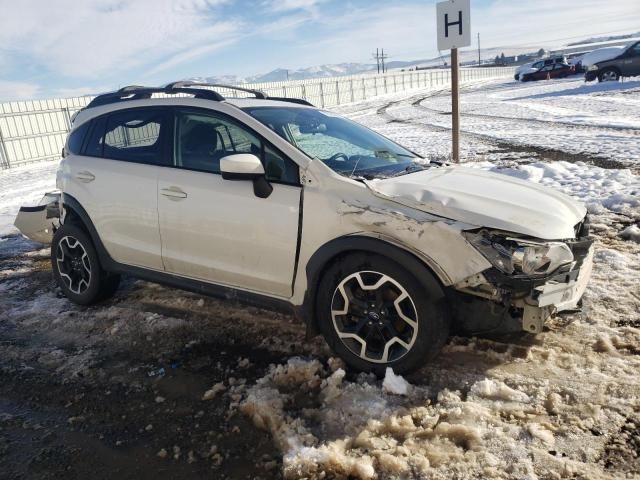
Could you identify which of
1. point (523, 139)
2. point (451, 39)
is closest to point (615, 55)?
point (523, 139)

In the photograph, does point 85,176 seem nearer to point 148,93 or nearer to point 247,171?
point 148,93

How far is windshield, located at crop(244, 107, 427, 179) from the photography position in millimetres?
3582

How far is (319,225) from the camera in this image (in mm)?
3234

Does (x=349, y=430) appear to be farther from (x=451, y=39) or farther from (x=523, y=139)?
(x=523, y=139)

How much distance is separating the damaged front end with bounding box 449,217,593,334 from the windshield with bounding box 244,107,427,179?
98cm

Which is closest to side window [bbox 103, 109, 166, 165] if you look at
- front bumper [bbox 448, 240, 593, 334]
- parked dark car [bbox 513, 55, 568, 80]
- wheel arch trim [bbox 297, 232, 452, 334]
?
wheel arch trim [bbox 297, 232, 452, 334]

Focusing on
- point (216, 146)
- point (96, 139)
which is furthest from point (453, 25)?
point (96, 139)

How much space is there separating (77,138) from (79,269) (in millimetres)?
1185

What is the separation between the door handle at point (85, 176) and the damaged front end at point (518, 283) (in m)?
3.17

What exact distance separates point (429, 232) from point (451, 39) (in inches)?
230

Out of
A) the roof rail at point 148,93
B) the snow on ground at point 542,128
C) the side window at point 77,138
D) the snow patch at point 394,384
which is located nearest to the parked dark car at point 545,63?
the snow on ground at point 542,128

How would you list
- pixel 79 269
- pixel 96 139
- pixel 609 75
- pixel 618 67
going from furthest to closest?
pixel 609 75 < pixel 618 67 < pixel 79 269 < pixel 96 139

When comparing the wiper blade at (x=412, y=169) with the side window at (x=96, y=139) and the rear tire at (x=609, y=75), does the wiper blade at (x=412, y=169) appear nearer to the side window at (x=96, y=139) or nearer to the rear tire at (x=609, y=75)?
the side window at (x=96, y=139)

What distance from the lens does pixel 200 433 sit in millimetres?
2814
